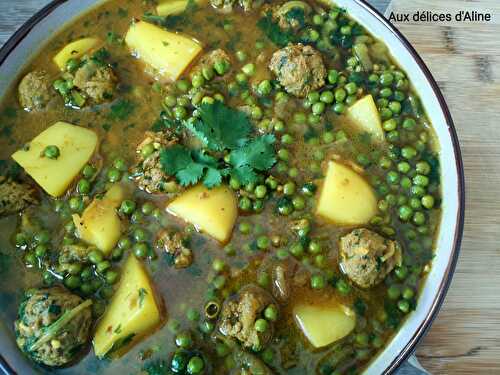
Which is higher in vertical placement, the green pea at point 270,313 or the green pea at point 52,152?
the green pea at point 52,152

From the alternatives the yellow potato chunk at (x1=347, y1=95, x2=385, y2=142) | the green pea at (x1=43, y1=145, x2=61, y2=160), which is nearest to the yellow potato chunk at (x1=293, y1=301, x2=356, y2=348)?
the yellow potato chunk at (x1=347, y1=95, x2=385, y2=142)

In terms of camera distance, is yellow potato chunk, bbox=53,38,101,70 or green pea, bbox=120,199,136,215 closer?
green pea, bbox=120,199,136,215

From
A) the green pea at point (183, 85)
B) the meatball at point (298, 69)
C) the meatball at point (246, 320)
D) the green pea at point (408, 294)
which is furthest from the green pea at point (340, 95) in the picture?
the meatball at point (246, 320)

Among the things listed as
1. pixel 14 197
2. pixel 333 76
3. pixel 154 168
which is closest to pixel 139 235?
pixel 154 168

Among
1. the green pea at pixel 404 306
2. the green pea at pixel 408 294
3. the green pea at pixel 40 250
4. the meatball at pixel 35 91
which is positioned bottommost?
the green pea at pixel 404 306

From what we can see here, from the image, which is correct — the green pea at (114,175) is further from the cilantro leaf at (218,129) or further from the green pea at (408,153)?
the green pea at (408,153)

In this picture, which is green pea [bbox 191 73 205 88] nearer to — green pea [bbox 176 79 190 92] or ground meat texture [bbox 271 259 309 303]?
green pea [bbox 176 79 190 92]
